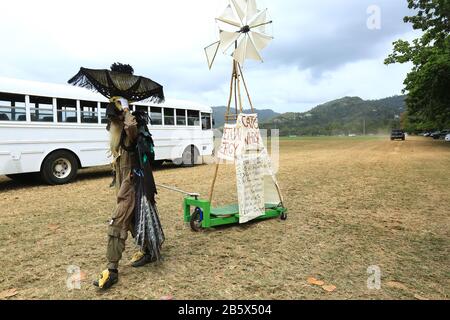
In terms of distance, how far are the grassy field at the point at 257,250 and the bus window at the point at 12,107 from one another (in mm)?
2461

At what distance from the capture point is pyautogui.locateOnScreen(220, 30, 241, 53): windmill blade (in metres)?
4.88

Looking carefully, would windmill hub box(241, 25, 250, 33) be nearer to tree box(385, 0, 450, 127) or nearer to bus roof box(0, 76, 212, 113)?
bus roof box(0, 76, 212, 113)

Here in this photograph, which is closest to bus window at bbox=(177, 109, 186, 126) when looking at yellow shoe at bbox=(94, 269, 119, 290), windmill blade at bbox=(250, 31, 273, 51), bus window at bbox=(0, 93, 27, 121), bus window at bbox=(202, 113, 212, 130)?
bus window at bbox=(202, 113, 212, 130)

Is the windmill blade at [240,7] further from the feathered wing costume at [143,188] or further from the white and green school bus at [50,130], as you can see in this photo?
the white and green school bus at [50,130]

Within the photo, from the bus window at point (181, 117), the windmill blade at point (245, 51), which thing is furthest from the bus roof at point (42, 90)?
the windmill blade at point (245, 51)

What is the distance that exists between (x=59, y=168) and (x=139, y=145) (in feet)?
25.2

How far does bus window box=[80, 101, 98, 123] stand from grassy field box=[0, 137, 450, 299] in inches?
142

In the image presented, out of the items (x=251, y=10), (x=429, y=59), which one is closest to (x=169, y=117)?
(x=251, y=10)

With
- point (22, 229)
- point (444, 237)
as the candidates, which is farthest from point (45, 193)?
point (444, 237)

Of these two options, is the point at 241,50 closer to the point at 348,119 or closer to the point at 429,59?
the point at 429,59

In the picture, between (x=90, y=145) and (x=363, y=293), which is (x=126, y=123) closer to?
(x=363, y=293)

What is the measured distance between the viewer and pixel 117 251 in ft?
10.7

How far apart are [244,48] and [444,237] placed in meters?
4.01

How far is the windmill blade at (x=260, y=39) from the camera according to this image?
5.13m
